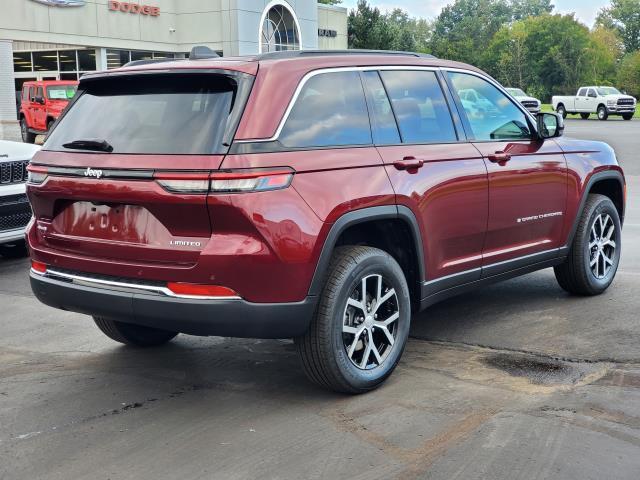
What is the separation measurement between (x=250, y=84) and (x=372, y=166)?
825 millimetres

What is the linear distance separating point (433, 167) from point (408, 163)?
25cm

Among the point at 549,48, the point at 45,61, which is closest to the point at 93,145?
the point at 45,61

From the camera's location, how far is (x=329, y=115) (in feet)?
15.2

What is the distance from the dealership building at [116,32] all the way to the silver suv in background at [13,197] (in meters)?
25.3

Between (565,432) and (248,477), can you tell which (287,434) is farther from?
(565,432)

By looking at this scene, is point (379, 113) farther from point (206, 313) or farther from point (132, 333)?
point (132, 333)

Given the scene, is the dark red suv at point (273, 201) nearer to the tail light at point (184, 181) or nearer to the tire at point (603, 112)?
the tail light at point (184, 181)

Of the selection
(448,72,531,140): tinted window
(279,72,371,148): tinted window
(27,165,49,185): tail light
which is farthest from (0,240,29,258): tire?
(279,72,371,148): tinted window

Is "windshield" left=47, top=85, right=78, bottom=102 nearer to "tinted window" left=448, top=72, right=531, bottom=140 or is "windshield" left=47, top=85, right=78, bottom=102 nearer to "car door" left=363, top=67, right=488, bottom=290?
"tinted window" left=448, top=72, right=531, bottom=140

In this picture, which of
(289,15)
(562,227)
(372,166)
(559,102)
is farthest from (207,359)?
(559,102)

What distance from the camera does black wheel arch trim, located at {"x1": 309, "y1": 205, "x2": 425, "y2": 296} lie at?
4324 mm

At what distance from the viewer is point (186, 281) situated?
417cm

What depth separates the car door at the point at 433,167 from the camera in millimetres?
4902

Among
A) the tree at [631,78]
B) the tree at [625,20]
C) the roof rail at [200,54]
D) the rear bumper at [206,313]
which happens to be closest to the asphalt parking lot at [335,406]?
the rear bumper at [206,313]
